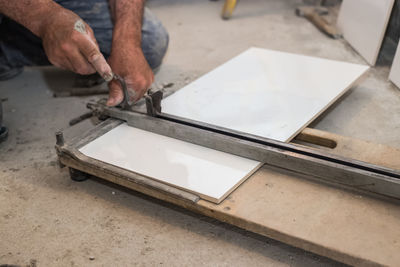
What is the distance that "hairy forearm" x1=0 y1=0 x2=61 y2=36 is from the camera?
64.2 inches

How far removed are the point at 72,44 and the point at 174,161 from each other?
0.59m

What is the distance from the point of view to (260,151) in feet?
4.41

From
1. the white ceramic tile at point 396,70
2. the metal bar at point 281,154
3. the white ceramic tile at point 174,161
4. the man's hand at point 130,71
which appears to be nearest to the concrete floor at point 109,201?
the white ceramic tile at point 396,70

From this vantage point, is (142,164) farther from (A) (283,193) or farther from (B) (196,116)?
(A) (283,193)

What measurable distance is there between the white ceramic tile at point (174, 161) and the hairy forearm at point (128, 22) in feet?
1.52

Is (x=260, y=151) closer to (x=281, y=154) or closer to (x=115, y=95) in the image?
(x=281, y=154)

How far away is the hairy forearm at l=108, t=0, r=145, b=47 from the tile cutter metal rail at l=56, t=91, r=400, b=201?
0.37 metres

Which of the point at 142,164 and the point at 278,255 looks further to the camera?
the point at 142,164

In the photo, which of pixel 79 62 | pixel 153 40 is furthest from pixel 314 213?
pixel 153 40

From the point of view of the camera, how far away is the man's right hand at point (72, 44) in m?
1.49

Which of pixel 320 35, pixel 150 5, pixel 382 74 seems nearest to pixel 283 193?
pixel 382 74

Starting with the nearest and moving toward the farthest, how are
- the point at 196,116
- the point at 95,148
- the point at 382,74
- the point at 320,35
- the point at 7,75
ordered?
the point at 95,148, the point at 196,116, the point at 382,74, the point at 7,75, the point at 320,35

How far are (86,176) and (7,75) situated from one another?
1.27 meters

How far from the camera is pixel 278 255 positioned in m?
1.25
